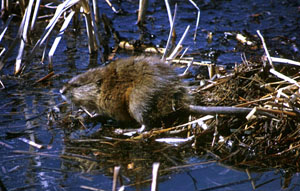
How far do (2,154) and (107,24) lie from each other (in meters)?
3.43

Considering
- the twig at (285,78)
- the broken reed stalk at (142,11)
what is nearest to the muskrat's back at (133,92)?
the twig at (285,78)

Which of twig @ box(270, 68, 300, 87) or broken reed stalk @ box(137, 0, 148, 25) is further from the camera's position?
broken reed stalk @ box(137, 0, 148, 25)

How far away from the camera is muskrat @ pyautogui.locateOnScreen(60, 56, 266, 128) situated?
174 inches

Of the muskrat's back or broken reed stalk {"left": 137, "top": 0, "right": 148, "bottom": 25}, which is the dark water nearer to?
broken reed stalk {"left": 137, "top": 0, "right": 148, "bottom": 25}

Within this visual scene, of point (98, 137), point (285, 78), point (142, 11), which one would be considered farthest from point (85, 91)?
point (142, 11)

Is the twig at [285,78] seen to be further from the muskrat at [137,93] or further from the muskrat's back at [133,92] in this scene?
the muskrat's back at [133,92]

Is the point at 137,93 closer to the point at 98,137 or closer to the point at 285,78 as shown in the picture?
the point at 98,137

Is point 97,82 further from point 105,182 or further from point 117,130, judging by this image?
point 105,182

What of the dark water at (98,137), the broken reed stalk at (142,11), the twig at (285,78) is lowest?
the dark water at (98,137)

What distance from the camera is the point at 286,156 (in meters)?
4.07

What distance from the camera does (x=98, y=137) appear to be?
450 cm

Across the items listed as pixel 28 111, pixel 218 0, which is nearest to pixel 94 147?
pixel 28 111

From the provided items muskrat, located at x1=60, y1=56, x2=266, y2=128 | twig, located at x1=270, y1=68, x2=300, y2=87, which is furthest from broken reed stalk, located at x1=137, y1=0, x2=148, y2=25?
twig, located at x1=270, y1=68, x2=300, y2=87

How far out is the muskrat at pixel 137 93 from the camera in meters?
4.41
